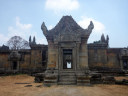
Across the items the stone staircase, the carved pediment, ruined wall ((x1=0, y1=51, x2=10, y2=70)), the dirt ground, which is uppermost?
the carved pediment

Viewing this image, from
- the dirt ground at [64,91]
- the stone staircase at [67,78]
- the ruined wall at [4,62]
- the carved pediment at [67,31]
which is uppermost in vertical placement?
the carved pediment at [67,31]

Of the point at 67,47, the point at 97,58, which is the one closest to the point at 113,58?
the point at 97,58

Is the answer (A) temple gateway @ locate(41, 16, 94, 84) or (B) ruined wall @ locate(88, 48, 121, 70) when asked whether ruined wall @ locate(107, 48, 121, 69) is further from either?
(A) temple gateway @ locate(41, 16, 94, 84)

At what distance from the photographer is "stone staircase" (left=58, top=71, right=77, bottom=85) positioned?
10016mm

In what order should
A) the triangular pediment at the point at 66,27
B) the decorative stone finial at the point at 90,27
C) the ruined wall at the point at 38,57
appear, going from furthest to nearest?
the ruined wall at the point at 38,57 < the decorative stone finial at the point at 90,27 < the triangular pediment at the point at 66,27

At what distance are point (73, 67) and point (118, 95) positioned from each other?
17.9 feet

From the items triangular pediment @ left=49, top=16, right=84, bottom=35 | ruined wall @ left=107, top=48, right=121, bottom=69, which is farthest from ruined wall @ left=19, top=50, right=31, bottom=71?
ruined wall @ left=107, top=48, right=121, bottom=69

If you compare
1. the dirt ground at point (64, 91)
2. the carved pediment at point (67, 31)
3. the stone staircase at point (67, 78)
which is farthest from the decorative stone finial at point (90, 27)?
the dirt ground at point (64, 91)

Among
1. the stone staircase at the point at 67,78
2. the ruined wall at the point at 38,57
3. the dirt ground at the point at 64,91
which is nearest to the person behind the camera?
the dirt ground at the point at 64,91

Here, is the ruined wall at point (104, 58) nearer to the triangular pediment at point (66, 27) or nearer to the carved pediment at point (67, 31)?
the carved pediment at point (67, 31)

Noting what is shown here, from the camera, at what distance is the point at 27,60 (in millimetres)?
22609

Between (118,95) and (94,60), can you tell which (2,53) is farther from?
(118,95)

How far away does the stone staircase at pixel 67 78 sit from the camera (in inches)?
394

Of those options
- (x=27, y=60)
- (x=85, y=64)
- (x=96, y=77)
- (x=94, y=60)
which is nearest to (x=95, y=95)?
(x=96, y=77)
